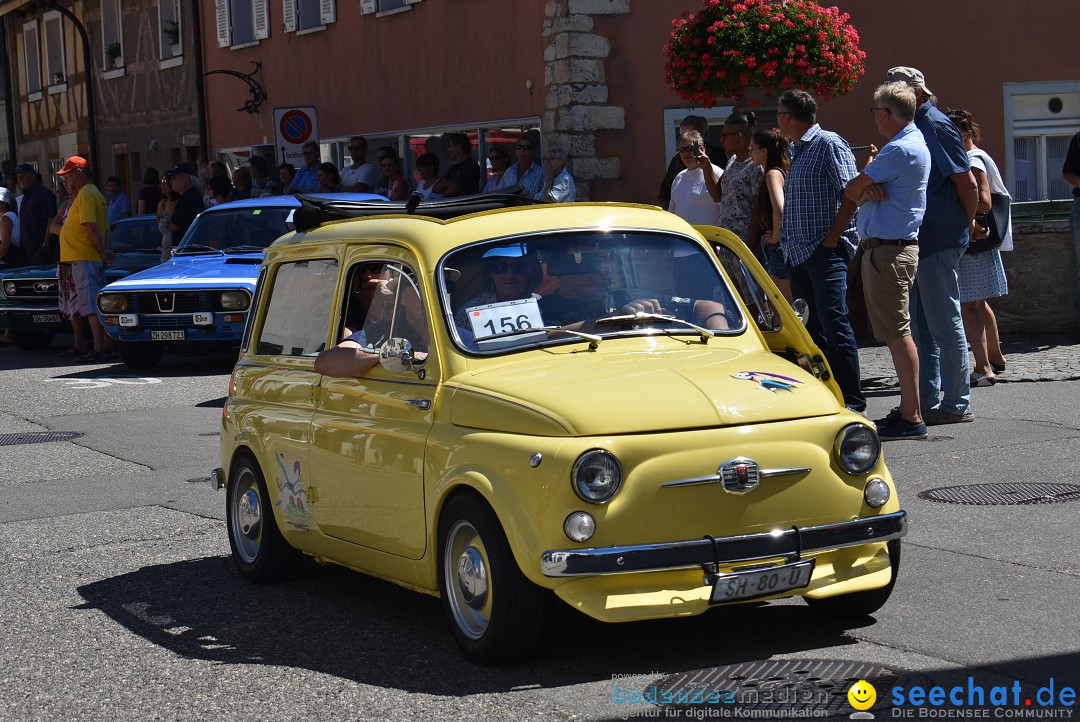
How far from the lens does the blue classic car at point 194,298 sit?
17.2 m

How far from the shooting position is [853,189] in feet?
33.1

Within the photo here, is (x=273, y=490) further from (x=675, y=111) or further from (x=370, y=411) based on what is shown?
(x=675, y=111)

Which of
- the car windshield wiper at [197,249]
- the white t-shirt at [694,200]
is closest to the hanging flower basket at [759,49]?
the white t-shirt at [694,200]

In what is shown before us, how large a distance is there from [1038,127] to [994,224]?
33.1 feet

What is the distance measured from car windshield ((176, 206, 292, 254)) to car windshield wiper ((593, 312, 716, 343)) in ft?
39.2

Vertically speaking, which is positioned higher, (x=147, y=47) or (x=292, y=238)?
(x=147, y=47)

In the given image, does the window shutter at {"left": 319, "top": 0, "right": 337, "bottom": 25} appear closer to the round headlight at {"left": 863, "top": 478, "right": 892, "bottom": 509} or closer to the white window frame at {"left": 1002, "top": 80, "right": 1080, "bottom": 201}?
the white window frame at {"left": 1002, "top": 80, "right": 1080, "bottom": 201}

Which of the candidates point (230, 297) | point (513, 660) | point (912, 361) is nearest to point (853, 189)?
point (912, 361)

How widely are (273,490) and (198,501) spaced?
259 centimetres

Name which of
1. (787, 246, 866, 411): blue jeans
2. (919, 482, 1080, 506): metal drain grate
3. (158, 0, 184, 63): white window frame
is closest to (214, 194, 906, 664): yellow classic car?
(919, 482, 1080, 506): metal drain grate

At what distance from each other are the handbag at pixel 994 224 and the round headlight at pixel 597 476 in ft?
25.8

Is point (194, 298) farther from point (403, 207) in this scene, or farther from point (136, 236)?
point (403, 207)

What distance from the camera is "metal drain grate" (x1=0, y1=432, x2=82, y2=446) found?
12875 mm

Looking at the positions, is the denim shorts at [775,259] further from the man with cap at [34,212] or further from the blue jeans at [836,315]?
the man with cap at [34,212]
